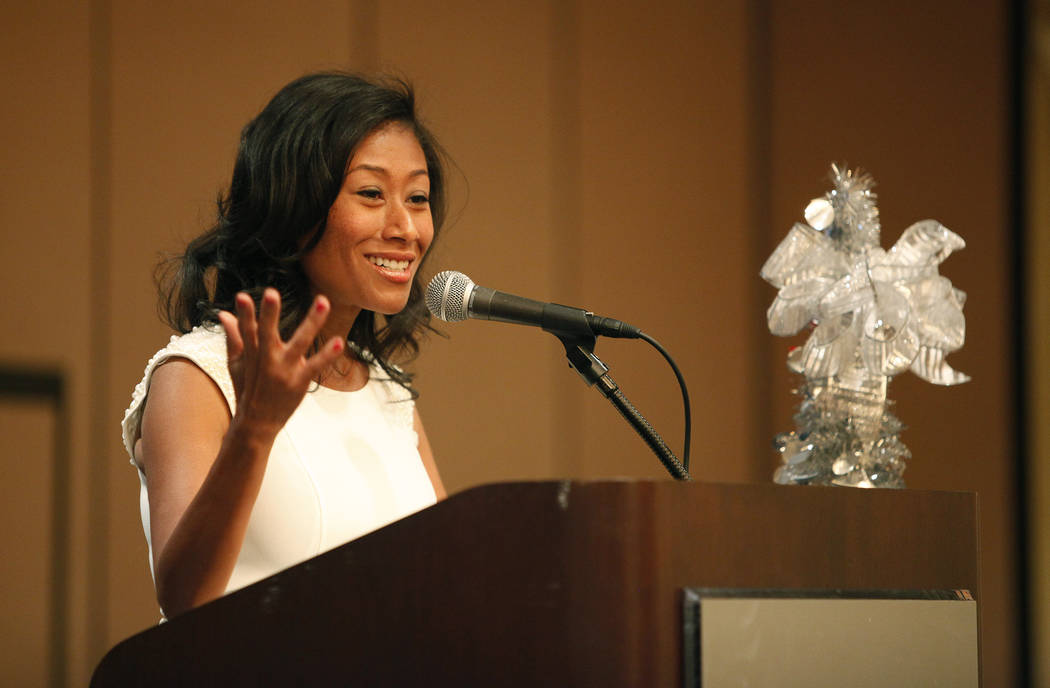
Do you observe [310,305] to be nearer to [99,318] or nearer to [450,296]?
[450,296]

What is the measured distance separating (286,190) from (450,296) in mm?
423

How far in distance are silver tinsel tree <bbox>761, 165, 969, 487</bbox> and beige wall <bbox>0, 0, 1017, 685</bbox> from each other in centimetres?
118

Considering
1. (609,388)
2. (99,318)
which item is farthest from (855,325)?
(99,318)

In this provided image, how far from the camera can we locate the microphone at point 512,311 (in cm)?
147

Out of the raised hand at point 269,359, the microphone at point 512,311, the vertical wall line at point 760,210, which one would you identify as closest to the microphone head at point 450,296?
the microphone at point 512,311

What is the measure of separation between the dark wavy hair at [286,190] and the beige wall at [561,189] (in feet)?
2.73

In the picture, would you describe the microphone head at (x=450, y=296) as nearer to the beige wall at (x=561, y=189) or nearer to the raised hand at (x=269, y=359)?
the raised hand at (x=269, y=359)

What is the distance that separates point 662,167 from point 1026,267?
1302mm

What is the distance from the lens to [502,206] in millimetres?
3389

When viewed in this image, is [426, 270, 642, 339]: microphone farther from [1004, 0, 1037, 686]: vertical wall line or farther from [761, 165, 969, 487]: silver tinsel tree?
[1004, 0, 1037, 686]: vertical wall line

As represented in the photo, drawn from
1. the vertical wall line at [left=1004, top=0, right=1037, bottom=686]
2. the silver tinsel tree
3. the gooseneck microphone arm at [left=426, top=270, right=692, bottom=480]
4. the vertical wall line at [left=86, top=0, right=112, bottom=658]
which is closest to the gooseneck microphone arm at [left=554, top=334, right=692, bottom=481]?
the gooseneck microphone arm at [left=426, top=270, right=692, bottom=480]

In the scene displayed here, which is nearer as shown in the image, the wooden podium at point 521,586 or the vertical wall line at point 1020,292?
the wooden podium at point 521,586

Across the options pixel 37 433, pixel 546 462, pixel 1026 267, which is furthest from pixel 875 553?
pixel 1026 267

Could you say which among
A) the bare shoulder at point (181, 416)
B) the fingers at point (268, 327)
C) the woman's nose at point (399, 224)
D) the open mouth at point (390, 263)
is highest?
the woman's nose at point (399, 224)
